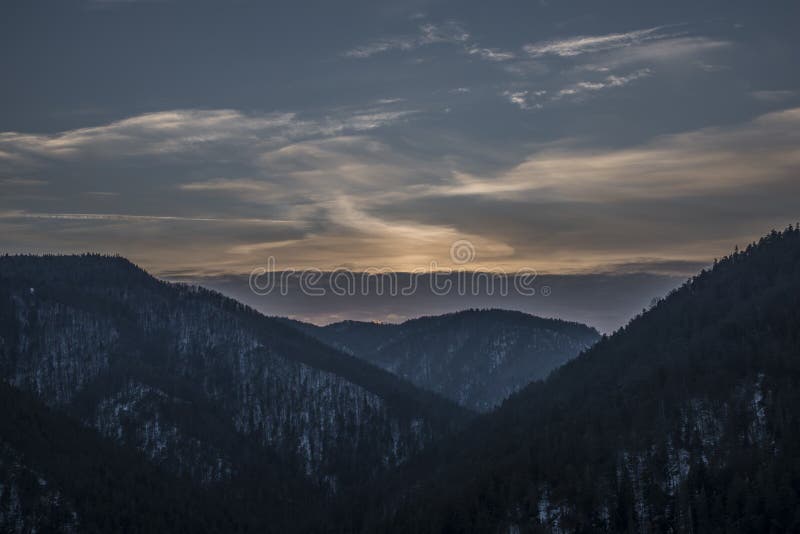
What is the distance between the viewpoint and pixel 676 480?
655ft

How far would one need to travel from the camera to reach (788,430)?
197 meters

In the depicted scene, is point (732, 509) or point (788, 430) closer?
point (732, 509)

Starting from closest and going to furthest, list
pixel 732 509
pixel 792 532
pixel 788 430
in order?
1. pixel 792 532
2. pixel 732 509
3. pixel 788 430

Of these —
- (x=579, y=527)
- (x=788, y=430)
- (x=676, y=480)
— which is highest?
(x=788, y=430)

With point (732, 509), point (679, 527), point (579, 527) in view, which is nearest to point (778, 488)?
point (732, 509)

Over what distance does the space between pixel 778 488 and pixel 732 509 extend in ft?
35.9

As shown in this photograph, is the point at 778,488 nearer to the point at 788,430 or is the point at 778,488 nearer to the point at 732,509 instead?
the point at 732,509

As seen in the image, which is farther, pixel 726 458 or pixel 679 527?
pixel 726 458

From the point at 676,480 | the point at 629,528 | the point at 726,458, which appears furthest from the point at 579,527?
the point at 726,458

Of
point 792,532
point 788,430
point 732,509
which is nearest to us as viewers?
point 792,532

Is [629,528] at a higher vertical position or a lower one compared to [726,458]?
lower

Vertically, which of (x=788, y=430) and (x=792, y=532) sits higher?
(x=788, y=430)

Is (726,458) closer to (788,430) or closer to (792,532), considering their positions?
(788,430)

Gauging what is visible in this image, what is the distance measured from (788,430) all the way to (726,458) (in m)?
16.2
